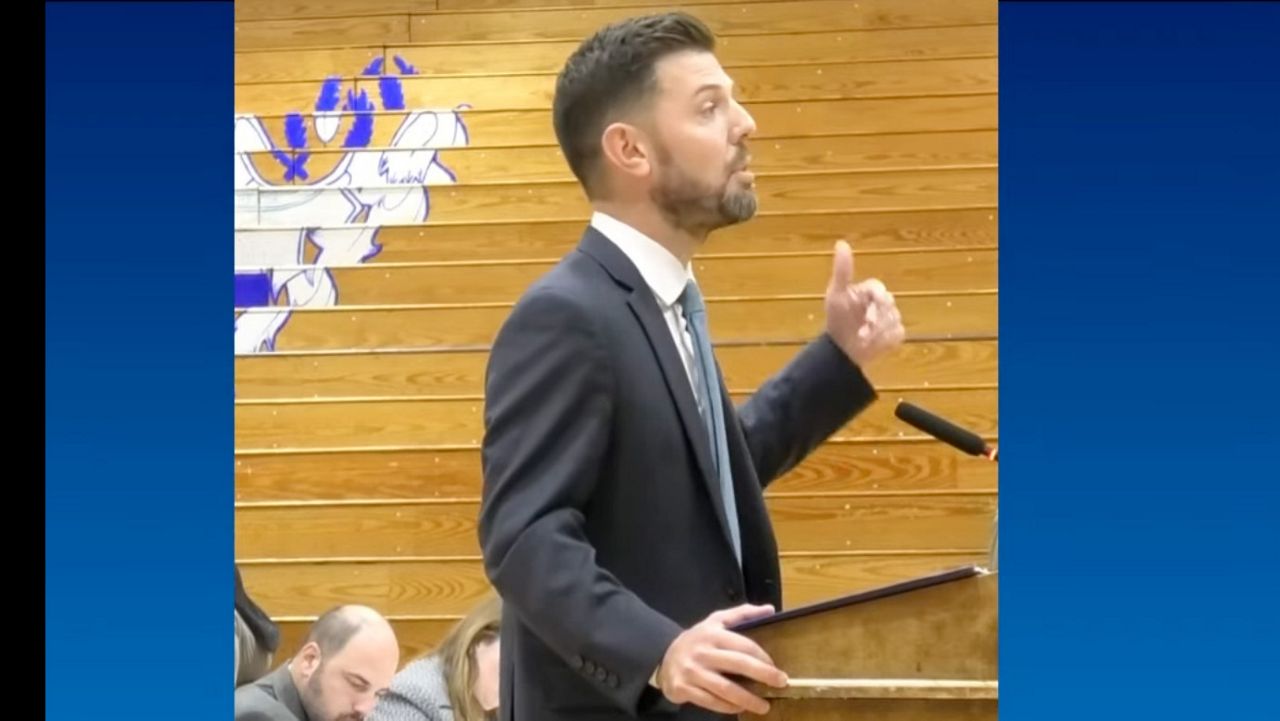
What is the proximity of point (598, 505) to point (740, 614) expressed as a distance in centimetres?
13

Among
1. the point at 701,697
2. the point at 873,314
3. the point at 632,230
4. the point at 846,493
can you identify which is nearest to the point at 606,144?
the point at 632,230

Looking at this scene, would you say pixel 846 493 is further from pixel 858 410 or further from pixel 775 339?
pixel 858 410

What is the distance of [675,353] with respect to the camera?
108 centimetres

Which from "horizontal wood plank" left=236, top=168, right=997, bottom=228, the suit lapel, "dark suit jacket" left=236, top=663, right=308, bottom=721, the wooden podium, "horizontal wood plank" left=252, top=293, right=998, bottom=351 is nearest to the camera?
the wooden podium

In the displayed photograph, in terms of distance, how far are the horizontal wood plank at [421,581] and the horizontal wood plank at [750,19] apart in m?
0.99

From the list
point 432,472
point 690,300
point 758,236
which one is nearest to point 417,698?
point 432,472

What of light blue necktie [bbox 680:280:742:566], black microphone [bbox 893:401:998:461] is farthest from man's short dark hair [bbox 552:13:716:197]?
black microphone [bbox 893:401:998:461]

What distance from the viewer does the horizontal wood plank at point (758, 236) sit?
3.14 meters

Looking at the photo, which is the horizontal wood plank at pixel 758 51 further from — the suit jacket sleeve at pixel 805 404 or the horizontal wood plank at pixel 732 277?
the suit jacket sleeve at pixel 805 404

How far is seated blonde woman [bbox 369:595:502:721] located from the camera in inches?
92.5

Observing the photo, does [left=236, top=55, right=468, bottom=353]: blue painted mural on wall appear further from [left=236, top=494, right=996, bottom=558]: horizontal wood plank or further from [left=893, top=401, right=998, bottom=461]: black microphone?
[left=893, top=401, right=998, bottom=461]: black microphone

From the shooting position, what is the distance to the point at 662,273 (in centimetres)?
112

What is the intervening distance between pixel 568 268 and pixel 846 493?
6.23ft

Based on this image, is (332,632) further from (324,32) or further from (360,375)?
(324,32)
